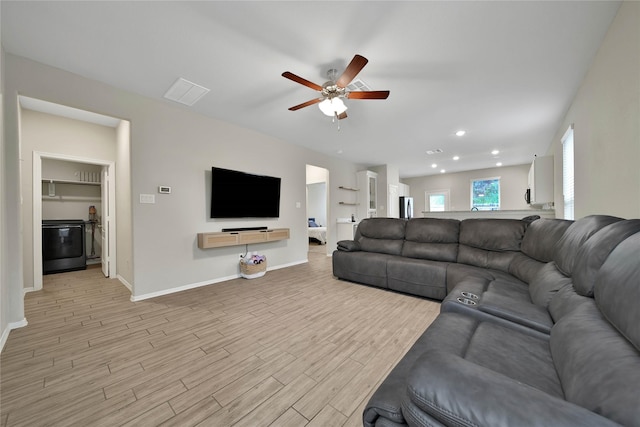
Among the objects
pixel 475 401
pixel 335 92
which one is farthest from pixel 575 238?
pixel 335 92

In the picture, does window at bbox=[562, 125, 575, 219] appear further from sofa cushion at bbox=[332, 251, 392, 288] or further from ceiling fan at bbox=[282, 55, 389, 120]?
ceiling fan at bbox=[282, 55, 389, 120]

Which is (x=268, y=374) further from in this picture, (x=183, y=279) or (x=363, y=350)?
(x=183, y=279)

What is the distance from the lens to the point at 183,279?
3.40 meters

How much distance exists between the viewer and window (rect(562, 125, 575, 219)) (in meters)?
3.38

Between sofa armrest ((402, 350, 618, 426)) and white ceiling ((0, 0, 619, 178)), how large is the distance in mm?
2211

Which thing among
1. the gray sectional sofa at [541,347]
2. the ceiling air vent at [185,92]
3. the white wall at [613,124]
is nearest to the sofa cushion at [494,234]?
the gray sectional sofa at [541,347]

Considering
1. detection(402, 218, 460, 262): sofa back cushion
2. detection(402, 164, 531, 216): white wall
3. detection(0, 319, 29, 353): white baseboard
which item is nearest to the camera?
detection(0, 319, 29, 353): white baseboard

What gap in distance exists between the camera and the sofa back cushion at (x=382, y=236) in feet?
11.9

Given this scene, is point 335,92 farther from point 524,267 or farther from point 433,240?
point 524,267

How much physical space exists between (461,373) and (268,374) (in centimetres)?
137

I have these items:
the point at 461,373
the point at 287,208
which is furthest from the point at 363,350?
the point at 287,208

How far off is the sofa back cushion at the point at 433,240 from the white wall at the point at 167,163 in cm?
260

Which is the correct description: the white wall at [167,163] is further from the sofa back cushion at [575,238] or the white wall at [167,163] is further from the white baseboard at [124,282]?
the sofa back cushion at [575,238]

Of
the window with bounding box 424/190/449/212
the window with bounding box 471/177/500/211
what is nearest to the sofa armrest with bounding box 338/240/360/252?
the window with bounding box 471/177/500/211
